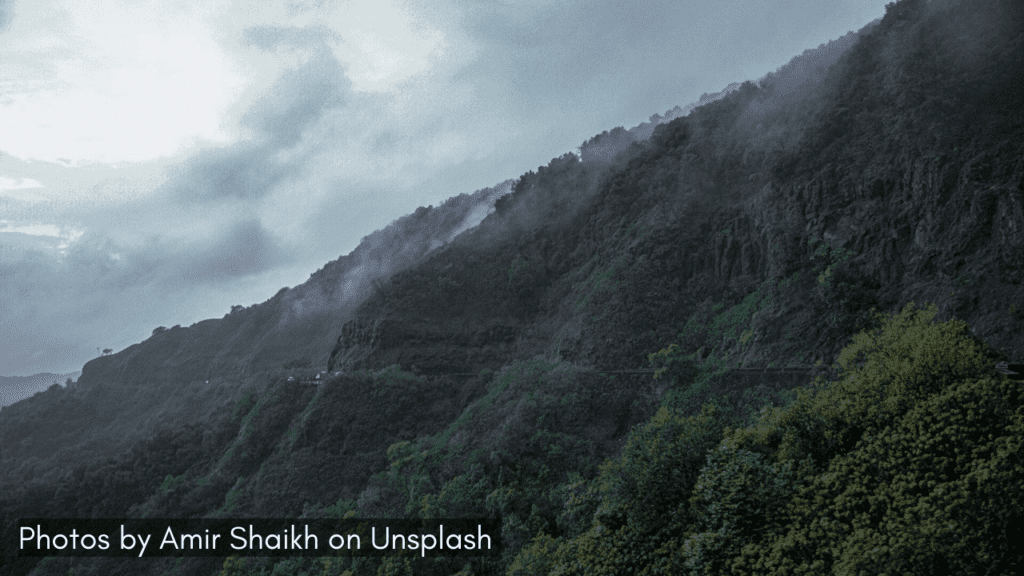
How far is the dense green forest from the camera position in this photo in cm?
825

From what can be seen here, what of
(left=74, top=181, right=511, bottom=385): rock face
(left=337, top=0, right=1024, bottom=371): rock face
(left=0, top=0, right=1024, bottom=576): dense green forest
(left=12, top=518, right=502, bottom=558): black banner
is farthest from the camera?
(left=74, top=181, right=511, bottom=385): rock face

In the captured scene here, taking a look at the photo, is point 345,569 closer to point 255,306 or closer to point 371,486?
point 371,486

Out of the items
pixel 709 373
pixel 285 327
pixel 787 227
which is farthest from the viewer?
pixel 285 327

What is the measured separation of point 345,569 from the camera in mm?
13656

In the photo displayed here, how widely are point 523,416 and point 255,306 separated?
40.1 meters

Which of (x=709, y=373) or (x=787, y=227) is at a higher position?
(x=787, y=227)

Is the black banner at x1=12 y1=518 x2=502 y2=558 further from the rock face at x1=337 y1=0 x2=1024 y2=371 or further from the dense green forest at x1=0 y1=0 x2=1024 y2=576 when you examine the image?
the rock face at x1=337 y1=0 x2=1024 y2=371

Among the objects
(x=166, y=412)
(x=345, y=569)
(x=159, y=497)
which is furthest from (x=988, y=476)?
(x=166, y=412)

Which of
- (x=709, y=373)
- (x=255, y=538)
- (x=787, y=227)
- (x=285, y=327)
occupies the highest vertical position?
(x=787, y=227)

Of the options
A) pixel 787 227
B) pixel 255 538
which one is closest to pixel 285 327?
pixel 255 538

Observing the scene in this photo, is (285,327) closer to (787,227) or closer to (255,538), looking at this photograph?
(255,538)

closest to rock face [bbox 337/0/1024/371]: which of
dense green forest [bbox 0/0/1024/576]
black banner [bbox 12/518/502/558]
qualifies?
dense green forest [bbox 0/0/1024/576]

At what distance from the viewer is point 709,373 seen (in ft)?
51.6

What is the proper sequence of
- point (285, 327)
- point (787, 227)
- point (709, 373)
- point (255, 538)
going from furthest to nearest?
1. point (285, 327)
2. point (787, 227)
3. point (255, 538)
4. point (709, 373)
